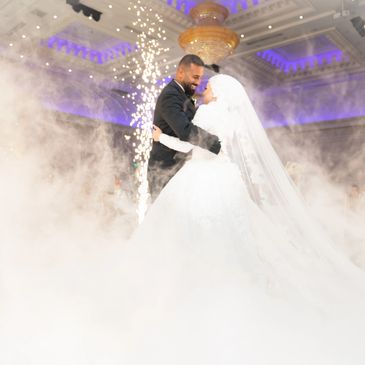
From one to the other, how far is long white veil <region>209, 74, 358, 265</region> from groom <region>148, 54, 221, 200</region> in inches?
5.9

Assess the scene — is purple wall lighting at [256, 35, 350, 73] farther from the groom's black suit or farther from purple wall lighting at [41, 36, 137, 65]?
the groom's black suit

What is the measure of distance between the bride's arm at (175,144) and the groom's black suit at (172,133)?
0.13 ft

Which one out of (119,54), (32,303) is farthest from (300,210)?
(119,54)

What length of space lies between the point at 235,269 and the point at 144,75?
24.9ft

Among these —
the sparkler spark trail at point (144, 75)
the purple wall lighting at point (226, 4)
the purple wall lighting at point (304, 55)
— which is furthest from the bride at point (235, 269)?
the purple wall lighting at point (304, 55)

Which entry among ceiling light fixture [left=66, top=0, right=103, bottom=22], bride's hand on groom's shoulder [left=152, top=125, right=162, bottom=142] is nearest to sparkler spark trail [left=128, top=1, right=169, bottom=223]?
ceiling light fixture [left=66, top=0, right=103, bottom=22]

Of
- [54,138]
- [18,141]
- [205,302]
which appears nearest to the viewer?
[205,302]

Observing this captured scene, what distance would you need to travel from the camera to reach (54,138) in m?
9.42

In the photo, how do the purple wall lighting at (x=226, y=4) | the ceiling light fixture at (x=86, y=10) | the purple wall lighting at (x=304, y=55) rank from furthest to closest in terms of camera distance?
the purple wall lighting at (x=304, y=55), the purple wall lighting at (x=226, y=4), the ceiling light fixture at (x=86, y=10)

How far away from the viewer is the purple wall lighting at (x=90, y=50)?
25.3 ft

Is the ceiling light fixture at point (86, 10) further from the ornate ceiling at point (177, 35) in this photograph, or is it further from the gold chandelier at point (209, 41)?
the gold chandelier at point (209, 41)

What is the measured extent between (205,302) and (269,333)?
29 centimetres

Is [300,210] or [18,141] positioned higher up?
[18,141]

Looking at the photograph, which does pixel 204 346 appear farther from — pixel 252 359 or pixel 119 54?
pixel 119 54
